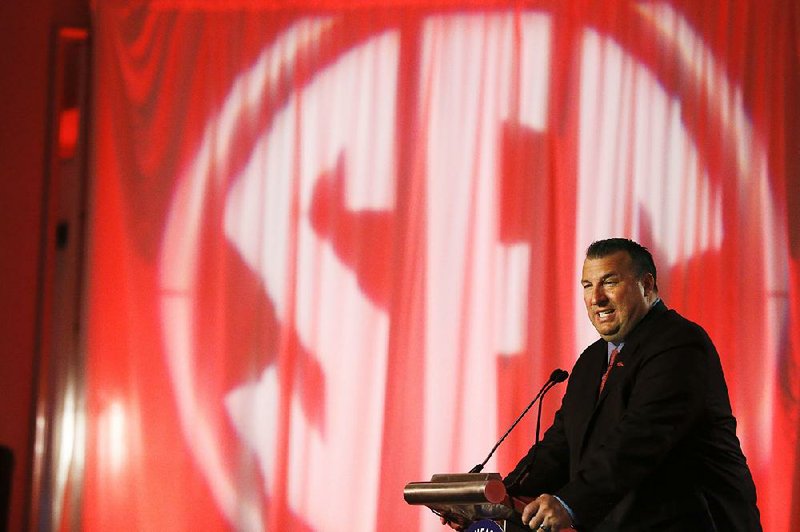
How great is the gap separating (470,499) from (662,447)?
567mm

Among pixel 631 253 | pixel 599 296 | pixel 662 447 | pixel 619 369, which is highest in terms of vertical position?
pixel 631 253

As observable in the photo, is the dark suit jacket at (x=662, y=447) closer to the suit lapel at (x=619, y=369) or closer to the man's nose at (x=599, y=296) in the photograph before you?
the suit lapel at (x=619, y=369)

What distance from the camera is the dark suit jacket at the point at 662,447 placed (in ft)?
9.34

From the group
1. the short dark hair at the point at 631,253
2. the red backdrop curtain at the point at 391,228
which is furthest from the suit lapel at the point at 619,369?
the red backdrop curtain at the point at 391,228

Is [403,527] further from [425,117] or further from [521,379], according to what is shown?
[425,117]

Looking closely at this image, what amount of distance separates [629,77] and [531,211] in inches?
33.5

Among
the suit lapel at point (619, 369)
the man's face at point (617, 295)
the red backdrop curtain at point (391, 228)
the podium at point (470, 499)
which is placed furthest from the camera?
the red backdrop curtain at point (391, 228)

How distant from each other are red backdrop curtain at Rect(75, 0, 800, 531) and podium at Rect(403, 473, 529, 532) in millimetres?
2479

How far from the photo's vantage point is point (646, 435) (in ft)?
9.37

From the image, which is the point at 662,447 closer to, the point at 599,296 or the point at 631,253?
the point at 599,296

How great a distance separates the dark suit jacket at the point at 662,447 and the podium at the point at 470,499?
176 mm

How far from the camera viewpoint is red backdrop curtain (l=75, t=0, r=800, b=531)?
5.28 metres

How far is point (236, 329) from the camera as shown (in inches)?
218

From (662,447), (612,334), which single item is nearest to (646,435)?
(662,447)
